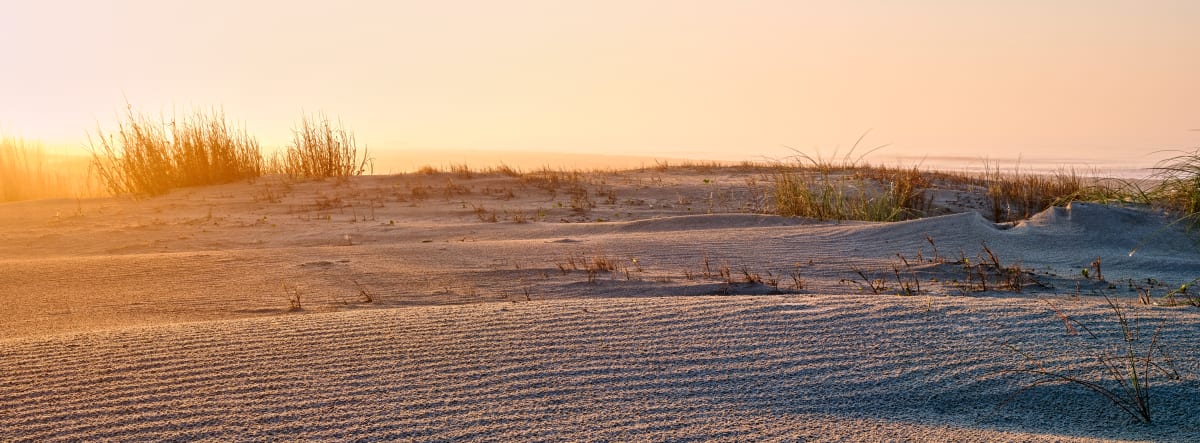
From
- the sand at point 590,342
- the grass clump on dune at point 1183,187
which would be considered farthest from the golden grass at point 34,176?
the grass clump on dune at point 1183,187

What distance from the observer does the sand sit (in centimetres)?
221

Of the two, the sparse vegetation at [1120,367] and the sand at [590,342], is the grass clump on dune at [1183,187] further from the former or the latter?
the sparse vegetation at [1120,367]

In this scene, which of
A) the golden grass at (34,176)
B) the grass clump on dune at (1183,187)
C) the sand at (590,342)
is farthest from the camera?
the golden grass at (34,176)

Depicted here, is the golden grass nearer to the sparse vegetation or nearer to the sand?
the sand

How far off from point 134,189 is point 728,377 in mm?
10592

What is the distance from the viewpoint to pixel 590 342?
281cm

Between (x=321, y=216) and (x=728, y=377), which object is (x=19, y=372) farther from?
(x=321, y=216)

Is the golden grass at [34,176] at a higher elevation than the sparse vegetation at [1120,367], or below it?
higher

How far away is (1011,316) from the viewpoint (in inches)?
114

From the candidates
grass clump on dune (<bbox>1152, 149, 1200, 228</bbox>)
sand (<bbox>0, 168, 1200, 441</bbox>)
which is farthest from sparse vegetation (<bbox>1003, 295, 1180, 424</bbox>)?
grass clump on dune (<bbox>1152, 149, 1200, 228</bbox>)

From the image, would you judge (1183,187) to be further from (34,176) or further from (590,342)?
(34,176)

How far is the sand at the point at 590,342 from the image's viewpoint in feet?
7.23

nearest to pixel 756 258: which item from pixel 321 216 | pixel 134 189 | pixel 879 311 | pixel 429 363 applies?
pixel 879 311

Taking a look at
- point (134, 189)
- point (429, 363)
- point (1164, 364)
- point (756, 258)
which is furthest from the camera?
point (134, 189)
